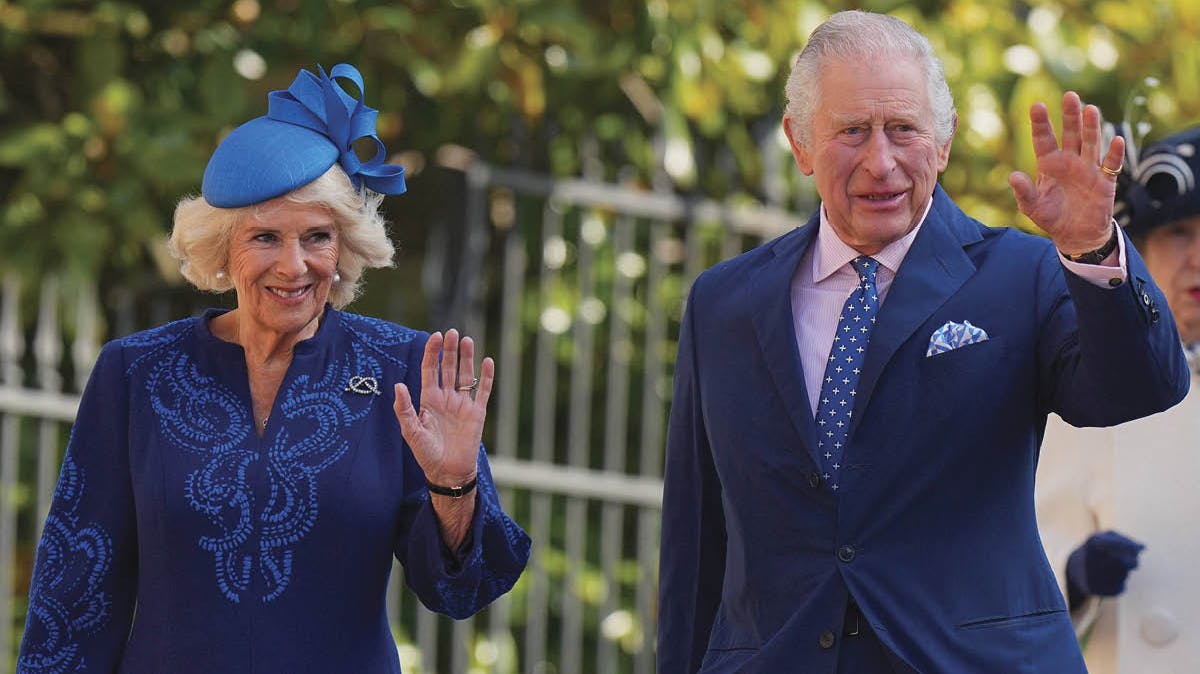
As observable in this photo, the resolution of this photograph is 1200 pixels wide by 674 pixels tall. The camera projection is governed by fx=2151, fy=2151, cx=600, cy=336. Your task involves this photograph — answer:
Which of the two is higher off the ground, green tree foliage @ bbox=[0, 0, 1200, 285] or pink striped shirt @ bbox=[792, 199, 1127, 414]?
green tree foliage @ bbox=[0, 0, 1200, 285]

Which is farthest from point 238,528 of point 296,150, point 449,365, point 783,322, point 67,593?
point 783,322

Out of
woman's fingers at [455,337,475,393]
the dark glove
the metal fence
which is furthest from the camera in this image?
the metal fence

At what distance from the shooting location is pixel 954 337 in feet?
10.5

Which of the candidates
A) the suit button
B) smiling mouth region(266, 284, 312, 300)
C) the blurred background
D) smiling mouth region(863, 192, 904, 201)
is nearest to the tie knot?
smiling mouth region(863, 192, 904, 201)

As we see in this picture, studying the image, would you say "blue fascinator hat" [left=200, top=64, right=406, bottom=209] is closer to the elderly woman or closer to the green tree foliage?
the elderly woman

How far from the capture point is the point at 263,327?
3.65 m

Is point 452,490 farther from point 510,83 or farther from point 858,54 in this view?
point 510,83

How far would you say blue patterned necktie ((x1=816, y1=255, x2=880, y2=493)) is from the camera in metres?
3.26

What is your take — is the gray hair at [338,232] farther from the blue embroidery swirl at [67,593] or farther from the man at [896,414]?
the man at [896,414]

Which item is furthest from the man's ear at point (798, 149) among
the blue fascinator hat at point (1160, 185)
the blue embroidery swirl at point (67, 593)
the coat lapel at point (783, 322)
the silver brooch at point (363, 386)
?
the blue embroidery swirl at point (67, 593)

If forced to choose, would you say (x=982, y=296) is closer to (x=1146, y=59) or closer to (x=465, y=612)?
(x=465, y=612)

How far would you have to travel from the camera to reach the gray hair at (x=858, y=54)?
3271 millimetres

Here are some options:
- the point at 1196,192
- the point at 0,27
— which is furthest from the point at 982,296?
the point at 0,27

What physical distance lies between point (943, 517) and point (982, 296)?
1.11 feet
